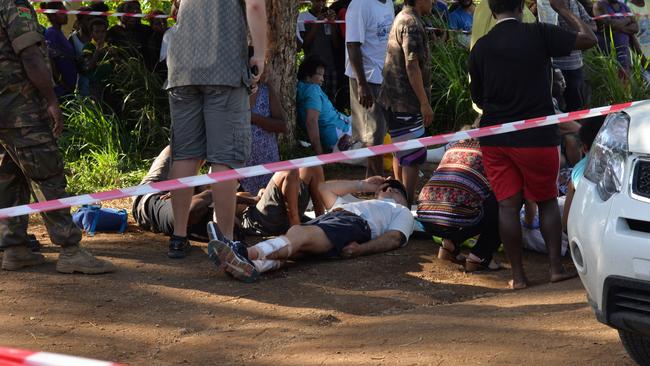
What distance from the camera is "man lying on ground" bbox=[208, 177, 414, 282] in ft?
21.5

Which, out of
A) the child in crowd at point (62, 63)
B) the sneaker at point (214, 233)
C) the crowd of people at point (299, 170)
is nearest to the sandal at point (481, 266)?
the crowd of people at point (299, 170)

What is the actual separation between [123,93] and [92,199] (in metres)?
5.92

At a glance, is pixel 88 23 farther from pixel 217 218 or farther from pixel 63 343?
pixel 63 343

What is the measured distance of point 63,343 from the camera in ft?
18.0

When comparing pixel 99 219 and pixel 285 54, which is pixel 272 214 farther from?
pixel 285 54

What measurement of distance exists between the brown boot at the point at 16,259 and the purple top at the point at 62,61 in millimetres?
4651

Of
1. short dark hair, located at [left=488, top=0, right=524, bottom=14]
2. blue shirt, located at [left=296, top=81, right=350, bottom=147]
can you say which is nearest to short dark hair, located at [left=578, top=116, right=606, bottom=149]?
short dark hair, located at [left=488, top=0, right=524, bottom=14]

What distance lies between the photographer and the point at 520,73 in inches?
254

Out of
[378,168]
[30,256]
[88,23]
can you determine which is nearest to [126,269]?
[30,256]

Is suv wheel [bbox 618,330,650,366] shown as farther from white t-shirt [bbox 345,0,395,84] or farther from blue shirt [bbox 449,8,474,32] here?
blue shirt [bbox 449,8,474,32]

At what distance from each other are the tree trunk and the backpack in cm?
273

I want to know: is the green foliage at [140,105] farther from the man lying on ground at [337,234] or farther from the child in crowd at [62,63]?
the man lying on ground at [337,234]

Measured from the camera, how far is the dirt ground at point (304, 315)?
17.1 feet

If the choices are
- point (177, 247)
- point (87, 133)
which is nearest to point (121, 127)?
point (87, 133)
